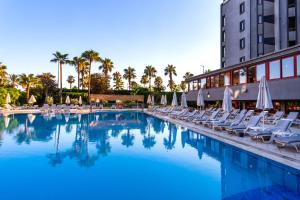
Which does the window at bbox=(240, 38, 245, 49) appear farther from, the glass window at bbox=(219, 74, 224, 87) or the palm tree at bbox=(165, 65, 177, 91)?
the palm tree at bbox=(165, 65, 177, 91)

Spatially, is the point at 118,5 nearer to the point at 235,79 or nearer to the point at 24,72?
the point at 235,79

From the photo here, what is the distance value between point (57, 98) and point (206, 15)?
3026cm

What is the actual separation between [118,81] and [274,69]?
46004 mm

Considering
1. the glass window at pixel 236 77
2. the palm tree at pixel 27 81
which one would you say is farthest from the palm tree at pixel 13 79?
the glass window at pixel 236 77

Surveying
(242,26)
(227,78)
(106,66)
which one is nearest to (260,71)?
(227,78)

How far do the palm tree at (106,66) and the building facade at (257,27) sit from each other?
30.6m

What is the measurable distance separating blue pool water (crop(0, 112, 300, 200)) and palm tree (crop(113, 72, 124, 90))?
159ft

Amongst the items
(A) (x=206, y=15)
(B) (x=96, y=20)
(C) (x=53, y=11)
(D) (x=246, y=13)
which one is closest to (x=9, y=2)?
(C) (x=53, y=11)

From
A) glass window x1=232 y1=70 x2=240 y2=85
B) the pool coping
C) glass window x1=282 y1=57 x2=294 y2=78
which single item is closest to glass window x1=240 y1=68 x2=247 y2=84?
glass window x1=232 y1=70 x2=240 y2=85

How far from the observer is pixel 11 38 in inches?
1143

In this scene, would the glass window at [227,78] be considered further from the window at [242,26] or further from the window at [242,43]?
the window at [242,26]

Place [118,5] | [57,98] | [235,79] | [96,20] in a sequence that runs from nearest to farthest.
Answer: [235,79]
[118,5]
[96,20]
[57,98]

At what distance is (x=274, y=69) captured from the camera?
16516 millimetres

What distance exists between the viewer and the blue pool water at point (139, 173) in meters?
5.38
